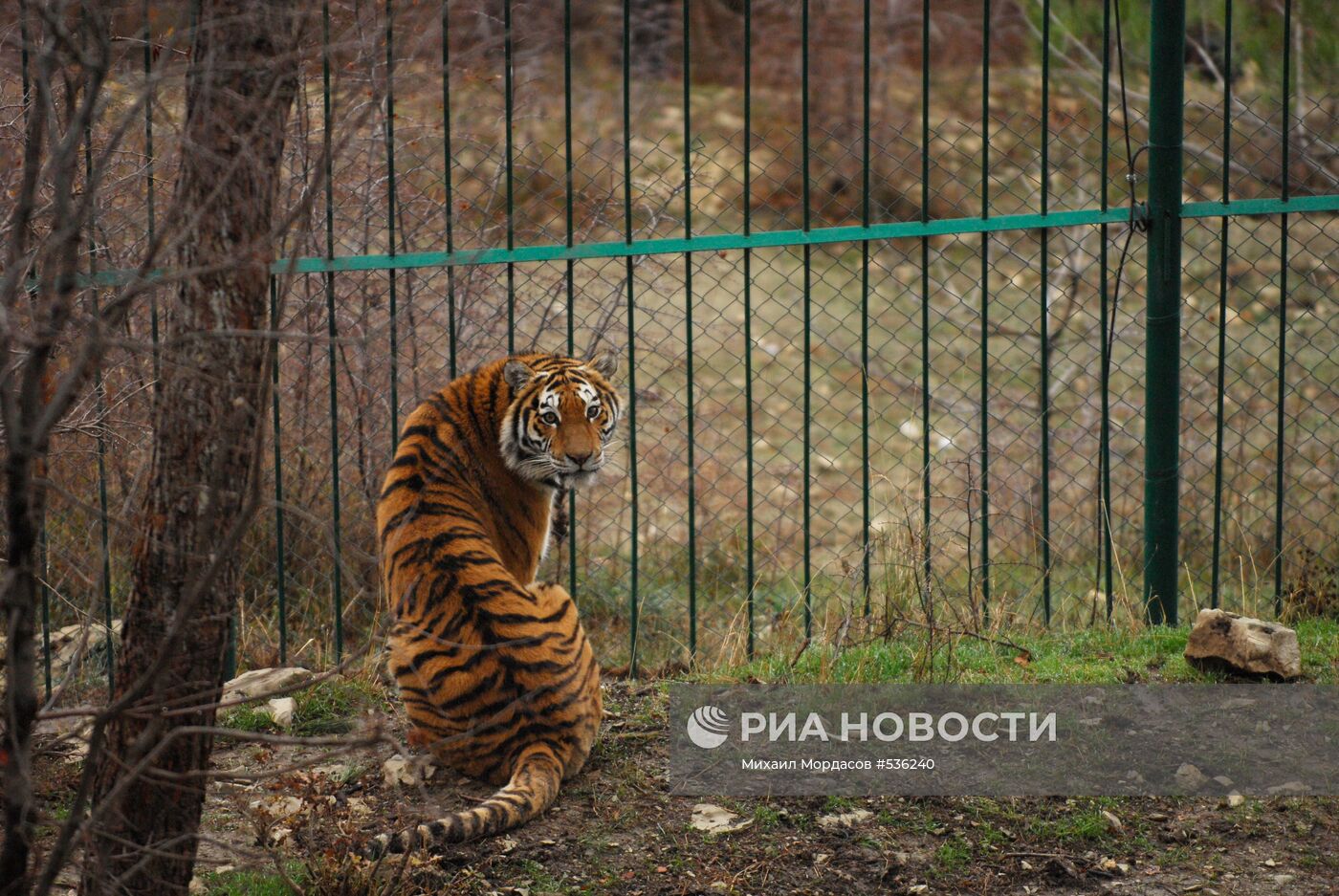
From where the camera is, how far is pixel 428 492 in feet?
15.5

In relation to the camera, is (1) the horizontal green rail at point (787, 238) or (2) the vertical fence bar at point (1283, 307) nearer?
(2) the vertical fence bar at point (1283, 307)

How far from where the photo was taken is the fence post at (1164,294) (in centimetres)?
529

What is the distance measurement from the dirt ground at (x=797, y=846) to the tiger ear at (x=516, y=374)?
4.56ft

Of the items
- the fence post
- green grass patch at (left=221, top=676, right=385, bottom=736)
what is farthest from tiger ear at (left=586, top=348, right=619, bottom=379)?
the fence post

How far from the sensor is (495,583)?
4434 millimetres

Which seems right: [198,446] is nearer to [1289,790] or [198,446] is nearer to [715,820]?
[715,820]

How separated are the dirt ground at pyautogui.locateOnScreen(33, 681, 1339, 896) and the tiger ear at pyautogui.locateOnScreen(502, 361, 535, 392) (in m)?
1.39

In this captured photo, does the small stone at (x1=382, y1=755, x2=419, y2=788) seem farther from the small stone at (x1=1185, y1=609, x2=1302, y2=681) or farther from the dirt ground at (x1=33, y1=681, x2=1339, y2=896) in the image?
the small stone at (x1=1185, y1=609, x2=1302, y2=681)

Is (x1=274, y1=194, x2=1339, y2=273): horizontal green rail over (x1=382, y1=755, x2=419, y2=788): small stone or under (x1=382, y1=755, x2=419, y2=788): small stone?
over

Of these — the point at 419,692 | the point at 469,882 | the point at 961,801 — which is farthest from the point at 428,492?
the point at 961,801

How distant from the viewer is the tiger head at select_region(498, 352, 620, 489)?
4.91 meters

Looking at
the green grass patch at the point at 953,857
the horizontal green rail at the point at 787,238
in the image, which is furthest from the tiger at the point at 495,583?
the green grass patch at the point at 953,857

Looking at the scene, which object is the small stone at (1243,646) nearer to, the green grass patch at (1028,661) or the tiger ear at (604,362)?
the green grass patch at (1028,661)

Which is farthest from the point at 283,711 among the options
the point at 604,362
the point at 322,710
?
the point at 604,362
